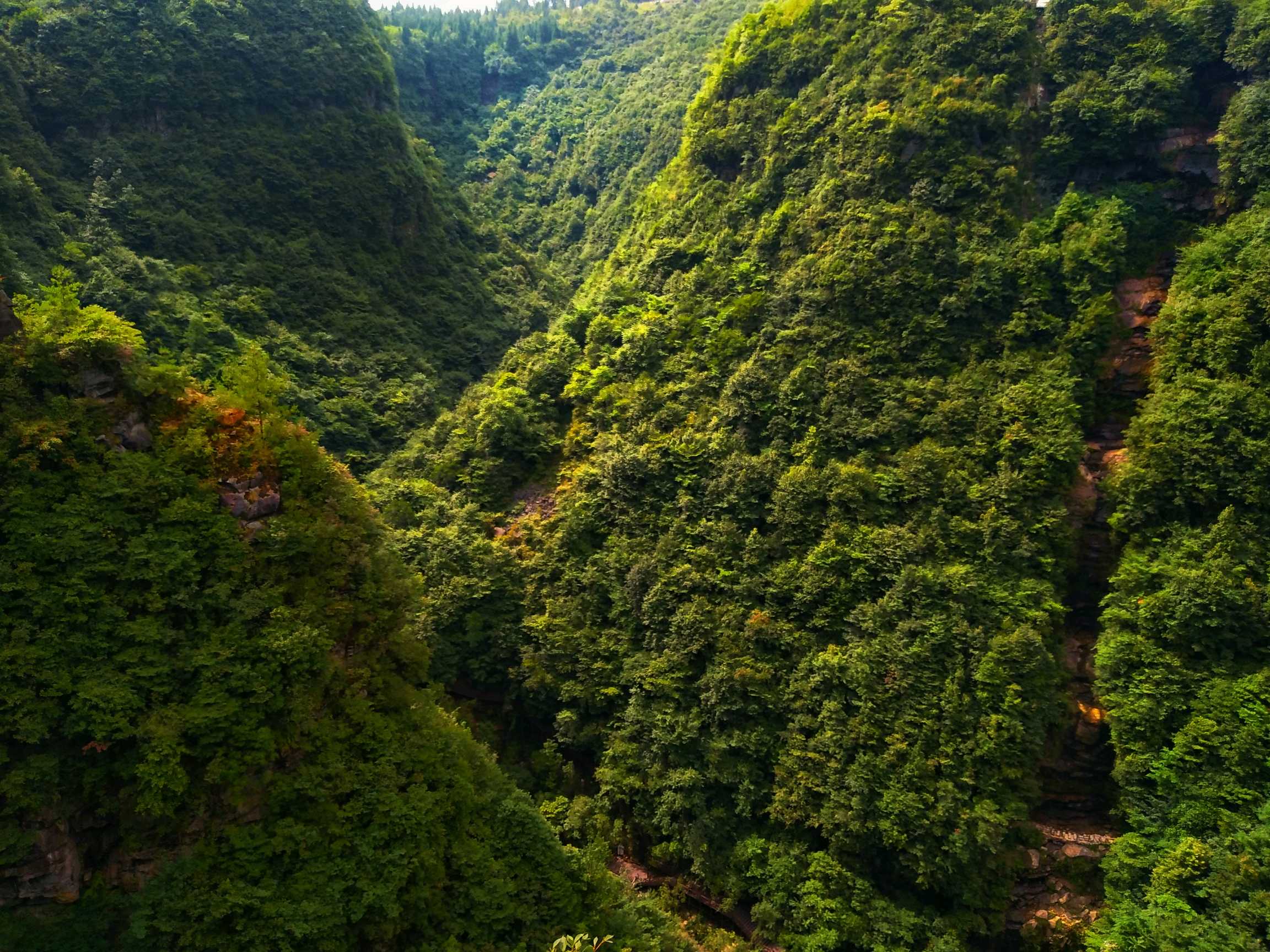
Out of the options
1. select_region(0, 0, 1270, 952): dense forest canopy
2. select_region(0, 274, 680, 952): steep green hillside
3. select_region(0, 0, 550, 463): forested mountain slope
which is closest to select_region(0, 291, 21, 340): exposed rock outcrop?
select_region(0, 274, 680, 952): steep green hillside

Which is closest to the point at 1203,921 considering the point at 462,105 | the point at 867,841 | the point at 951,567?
the point at 867,841

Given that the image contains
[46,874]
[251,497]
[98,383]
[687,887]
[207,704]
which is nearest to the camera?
[46,874]

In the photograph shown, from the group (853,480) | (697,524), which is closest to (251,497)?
(697,524)

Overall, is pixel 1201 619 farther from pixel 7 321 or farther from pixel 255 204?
pixel 255 204

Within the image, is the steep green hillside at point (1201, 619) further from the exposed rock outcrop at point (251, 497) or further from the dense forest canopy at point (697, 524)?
the exposed rock outcrop at point (251, 497)

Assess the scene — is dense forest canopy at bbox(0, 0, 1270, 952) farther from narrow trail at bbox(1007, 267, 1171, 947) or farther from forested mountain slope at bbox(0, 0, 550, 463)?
forested mountain slope at bbox(0, 0, 550, 463)

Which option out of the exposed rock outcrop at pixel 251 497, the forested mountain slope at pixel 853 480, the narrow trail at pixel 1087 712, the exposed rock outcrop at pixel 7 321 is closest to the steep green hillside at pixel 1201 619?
the forested mountain slope at pixel 853 480
